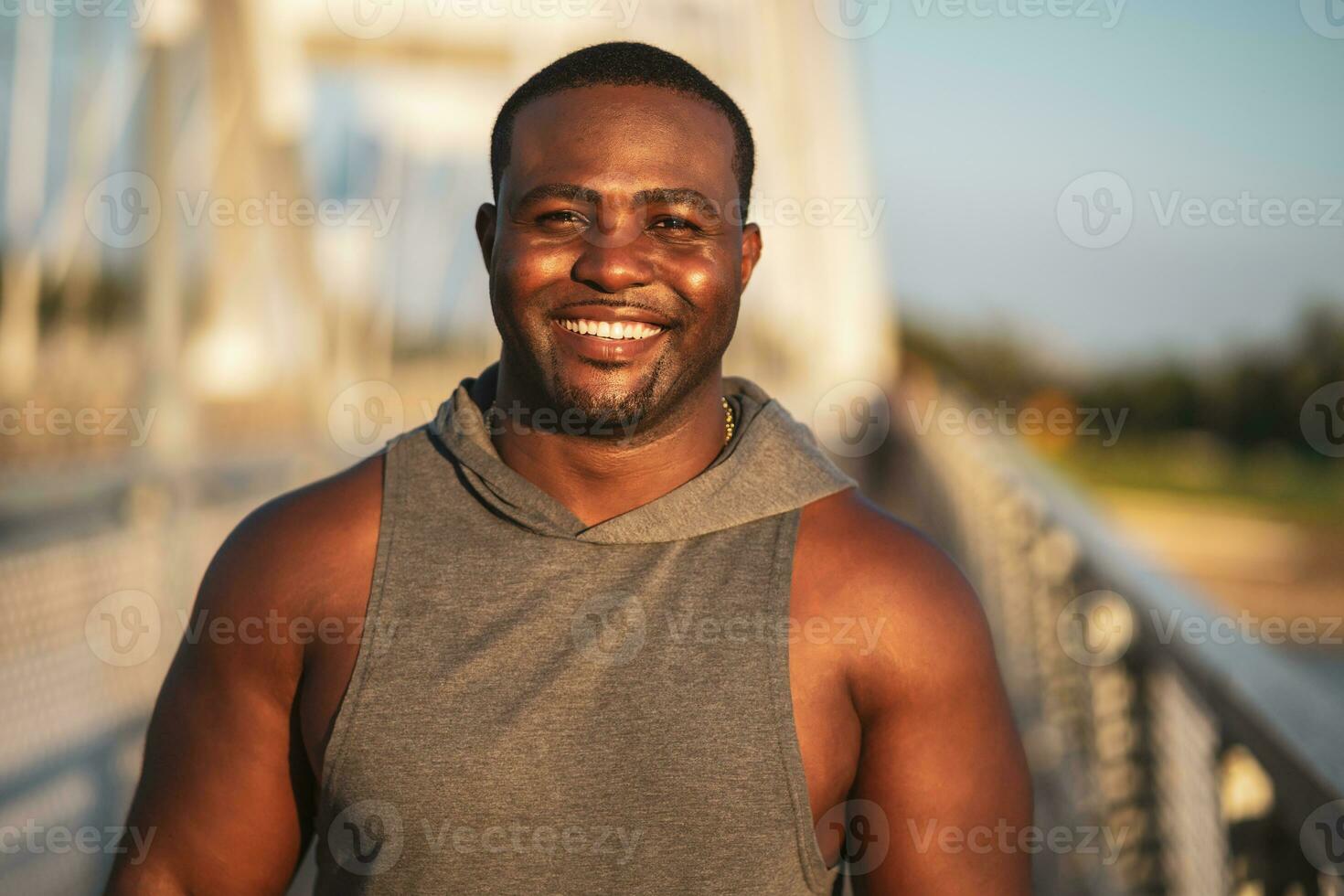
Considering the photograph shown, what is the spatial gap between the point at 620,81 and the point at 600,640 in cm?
81

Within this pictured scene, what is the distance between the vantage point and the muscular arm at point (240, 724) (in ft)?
6.19

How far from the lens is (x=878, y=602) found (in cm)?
184

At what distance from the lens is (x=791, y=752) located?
5.71 ft

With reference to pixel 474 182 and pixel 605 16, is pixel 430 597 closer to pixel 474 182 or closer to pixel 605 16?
pixel 605 16
